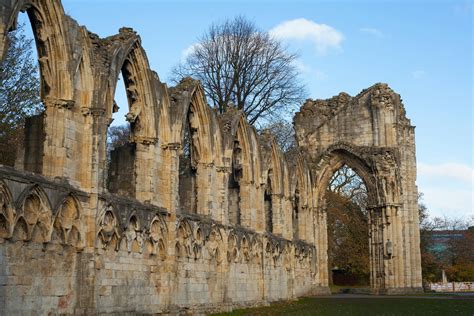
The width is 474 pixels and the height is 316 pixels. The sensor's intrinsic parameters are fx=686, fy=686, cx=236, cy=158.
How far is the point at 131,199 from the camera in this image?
13609 millimetres

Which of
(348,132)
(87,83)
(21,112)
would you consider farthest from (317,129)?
(87,83)

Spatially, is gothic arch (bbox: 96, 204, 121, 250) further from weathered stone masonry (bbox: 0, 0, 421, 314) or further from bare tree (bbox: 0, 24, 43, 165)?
bare tree (bbox: 0, 24, 43, 165)

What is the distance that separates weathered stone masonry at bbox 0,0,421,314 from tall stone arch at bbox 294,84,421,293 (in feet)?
10.8

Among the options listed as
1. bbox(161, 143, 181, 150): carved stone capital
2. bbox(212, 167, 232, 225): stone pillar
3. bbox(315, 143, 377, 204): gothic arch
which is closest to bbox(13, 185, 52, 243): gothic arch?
bbox(161, 143, 181, 150): carved stone capital

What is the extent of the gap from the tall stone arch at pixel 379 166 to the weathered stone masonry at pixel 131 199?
129 inches

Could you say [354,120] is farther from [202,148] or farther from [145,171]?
[145,171]

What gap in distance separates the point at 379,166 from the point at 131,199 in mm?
15530

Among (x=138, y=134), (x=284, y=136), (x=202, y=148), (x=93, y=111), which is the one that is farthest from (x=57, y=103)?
(x=284, y=136)

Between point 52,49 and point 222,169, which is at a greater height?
point 52,49

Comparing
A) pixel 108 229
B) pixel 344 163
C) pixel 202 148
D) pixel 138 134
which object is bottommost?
pixel 108 229

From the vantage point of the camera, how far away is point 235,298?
18.3 meters

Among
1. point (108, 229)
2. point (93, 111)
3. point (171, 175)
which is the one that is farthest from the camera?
point (171, 175)

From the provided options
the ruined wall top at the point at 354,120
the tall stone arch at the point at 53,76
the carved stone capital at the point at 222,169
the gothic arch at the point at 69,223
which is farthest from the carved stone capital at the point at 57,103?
the ruined wall top at the point at 354,120

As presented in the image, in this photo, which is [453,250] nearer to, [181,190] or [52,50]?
[181,190]
